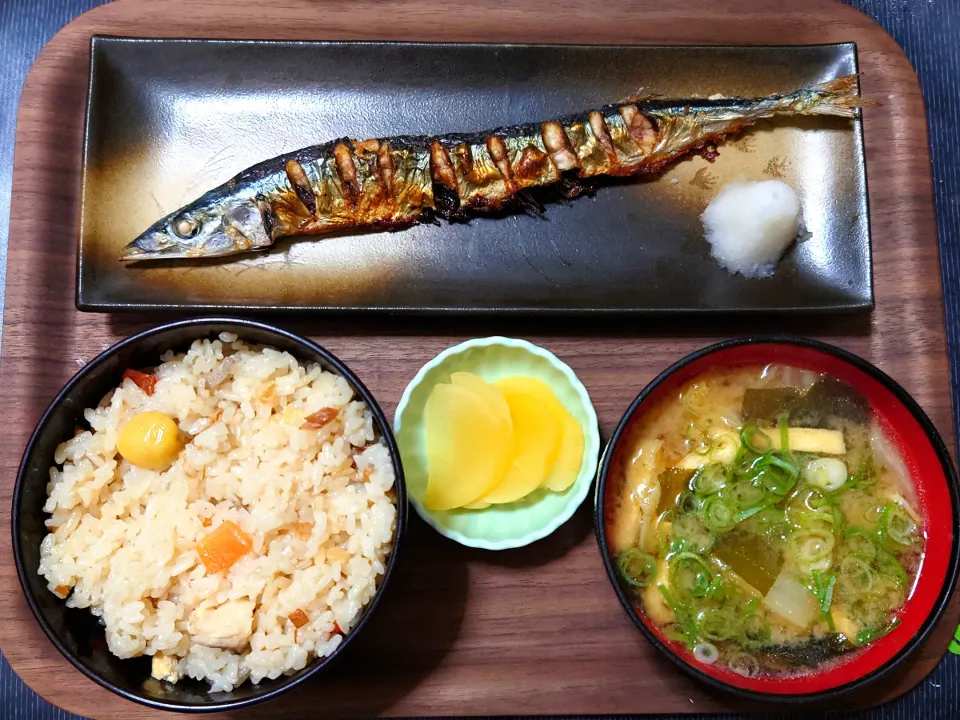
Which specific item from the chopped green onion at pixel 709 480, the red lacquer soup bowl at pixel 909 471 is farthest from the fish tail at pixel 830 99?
the chopped green onion at pixel 709 480

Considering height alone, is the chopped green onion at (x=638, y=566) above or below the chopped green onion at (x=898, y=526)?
below

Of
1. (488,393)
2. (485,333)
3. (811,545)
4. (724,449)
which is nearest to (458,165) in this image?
(485,333)

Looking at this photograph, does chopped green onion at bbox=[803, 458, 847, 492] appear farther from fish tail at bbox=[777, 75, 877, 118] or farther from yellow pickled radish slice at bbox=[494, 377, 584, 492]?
fish tail at bbox=[777, 75, 877, 118]

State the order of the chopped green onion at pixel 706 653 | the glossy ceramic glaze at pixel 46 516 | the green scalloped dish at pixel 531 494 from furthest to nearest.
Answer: the green scalloped dish at pixel 531 494 → the chopped green onion at pixel 706 653 → the glossy ceramic glaze at pixel 46 516

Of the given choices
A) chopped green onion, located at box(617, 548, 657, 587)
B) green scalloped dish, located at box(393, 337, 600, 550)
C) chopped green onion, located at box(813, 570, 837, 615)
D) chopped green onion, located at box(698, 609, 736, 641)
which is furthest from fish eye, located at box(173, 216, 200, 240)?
chopped green onion, located at box(813, 570, 837, 615)

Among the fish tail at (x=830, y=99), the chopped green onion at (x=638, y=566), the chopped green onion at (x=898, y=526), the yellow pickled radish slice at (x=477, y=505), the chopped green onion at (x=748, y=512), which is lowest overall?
the chopped green onion at (x=638, y=566)

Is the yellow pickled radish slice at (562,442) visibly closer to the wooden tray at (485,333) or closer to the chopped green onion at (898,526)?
the wooden tray at (485,333)

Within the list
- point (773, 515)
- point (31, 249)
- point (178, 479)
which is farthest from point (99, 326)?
point (773, 515)
